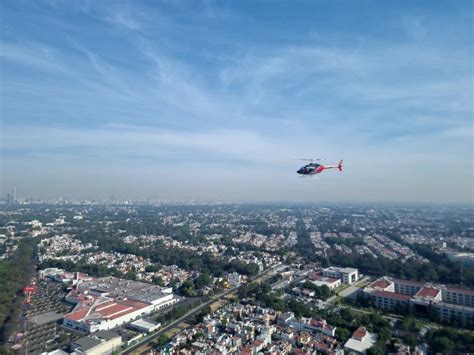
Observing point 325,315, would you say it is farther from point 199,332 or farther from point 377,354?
point 199,332

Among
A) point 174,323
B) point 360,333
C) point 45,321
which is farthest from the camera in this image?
point 45,321

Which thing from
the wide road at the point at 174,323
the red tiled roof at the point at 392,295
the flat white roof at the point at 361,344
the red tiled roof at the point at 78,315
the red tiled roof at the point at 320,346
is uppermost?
the red tiled roof at the point at 392,295

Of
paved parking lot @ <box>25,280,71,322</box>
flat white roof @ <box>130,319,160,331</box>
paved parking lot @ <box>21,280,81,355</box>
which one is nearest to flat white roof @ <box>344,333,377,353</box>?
flat white roof @ <box>130,319,160,331</box>

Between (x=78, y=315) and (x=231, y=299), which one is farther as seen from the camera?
(x=231, y=299)

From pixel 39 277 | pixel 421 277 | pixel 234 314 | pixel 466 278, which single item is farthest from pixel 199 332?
pixel 466 278

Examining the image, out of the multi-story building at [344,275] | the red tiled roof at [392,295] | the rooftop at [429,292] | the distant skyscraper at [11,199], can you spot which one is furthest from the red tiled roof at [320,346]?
the distant skyscraper at [11,199]

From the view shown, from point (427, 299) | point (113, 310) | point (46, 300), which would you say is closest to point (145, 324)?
point (113, 310)

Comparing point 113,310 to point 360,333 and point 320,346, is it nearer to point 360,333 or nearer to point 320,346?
point 320,346

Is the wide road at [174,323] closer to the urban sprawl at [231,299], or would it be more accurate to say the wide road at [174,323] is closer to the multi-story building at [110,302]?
the urban sprawl at [231,299]
